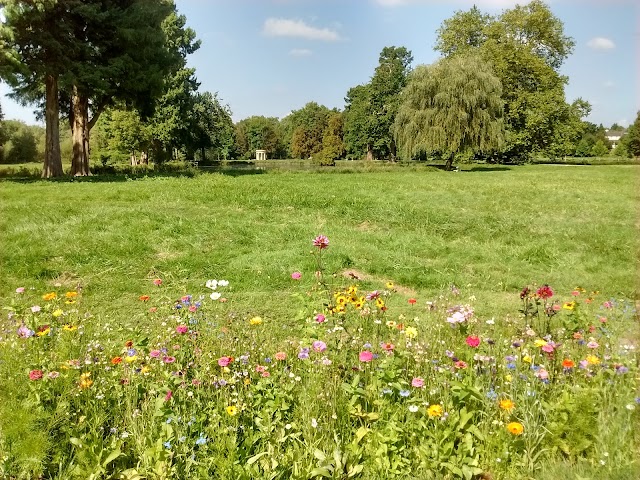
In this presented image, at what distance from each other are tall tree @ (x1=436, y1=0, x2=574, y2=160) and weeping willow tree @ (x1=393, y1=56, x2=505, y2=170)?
991 cm

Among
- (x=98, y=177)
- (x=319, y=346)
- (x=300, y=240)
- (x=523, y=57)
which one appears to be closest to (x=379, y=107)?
(x=523, y=57)

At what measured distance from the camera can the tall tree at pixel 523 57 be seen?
44.8m

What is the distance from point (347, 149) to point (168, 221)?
6591cm

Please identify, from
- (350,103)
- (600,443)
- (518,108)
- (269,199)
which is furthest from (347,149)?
(600,443)

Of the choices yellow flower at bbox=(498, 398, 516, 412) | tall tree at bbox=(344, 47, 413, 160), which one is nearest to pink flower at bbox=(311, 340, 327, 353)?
yellow flower at bbox=(498, 398, 516, 412)

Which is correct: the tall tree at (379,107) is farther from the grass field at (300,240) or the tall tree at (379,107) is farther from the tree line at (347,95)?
the grass field at (300,240)

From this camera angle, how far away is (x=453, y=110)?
34562 mm

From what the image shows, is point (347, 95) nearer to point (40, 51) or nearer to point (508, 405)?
point (40, 51)

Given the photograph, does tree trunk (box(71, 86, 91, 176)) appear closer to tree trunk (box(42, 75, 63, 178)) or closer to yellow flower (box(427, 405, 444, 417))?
tree trunk (box(42, 75, 63, 178))

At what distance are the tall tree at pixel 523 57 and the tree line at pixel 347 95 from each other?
4.7 inches

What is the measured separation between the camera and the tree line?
20547 millimetres

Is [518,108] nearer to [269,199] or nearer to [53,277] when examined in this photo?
[269,199]

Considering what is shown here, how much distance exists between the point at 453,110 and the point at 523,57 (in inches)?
632

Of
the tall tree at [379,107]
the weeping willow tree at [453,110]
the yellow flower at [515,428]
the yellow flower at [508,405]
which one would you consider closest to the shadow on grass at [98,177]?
the weeping willow tree at [453,110]
